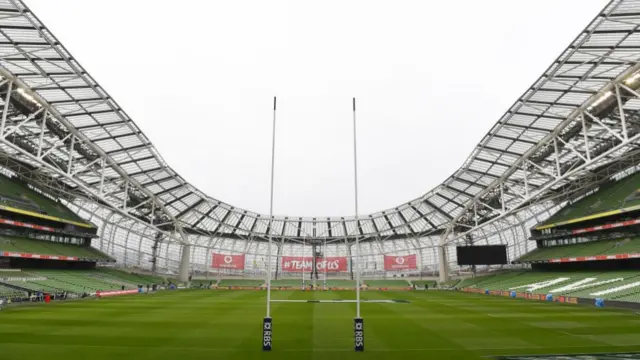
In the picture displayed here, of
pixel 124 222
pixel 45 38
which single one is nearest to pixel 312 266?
pixel 124 222

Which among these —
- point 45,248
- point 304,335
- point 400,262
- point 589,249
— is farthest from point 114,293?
point 589,249

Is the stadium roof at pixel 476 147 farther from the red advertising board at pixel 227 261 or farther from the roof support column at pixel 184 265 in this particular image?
the red advertising board at pixel 227 261

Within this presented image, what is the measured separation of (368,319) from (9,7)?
31.8 meters

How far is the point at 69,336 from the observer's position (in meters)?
15.3

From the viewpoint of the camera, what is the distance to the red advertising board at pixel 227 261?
69438mm

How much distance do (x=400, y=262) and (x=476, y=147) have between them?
34917mm

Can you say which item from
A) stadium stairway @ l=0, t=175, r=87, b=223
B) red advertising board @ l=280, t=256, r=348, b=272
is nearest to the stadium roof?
stadium stairway @ l=0, t=175, r=87, b=223

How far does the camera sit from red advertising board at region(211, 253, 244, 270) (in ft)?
228

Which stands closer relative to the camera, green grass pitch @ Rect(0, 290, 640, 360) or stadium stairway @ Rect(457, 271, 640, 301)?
green grass pitch @ Rect(0, 290, 640, 360)

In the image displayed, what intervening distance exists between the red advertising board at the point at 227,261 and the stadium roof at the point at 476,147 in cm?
1057

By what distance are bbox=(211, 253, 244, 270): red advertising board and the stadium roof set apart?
34.7 ft

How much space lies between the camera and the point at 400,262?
69.9m

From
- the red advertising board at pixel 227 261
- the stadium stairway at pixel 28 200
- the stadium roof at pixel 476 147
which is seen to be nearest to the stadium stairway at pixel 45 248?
the stadium stairway at pixel 28 200

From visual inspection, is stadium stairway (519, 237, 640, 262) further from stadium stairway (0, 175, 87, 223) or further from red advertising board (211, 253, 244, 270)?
stadium stairway (0, 175, 87, 223)
